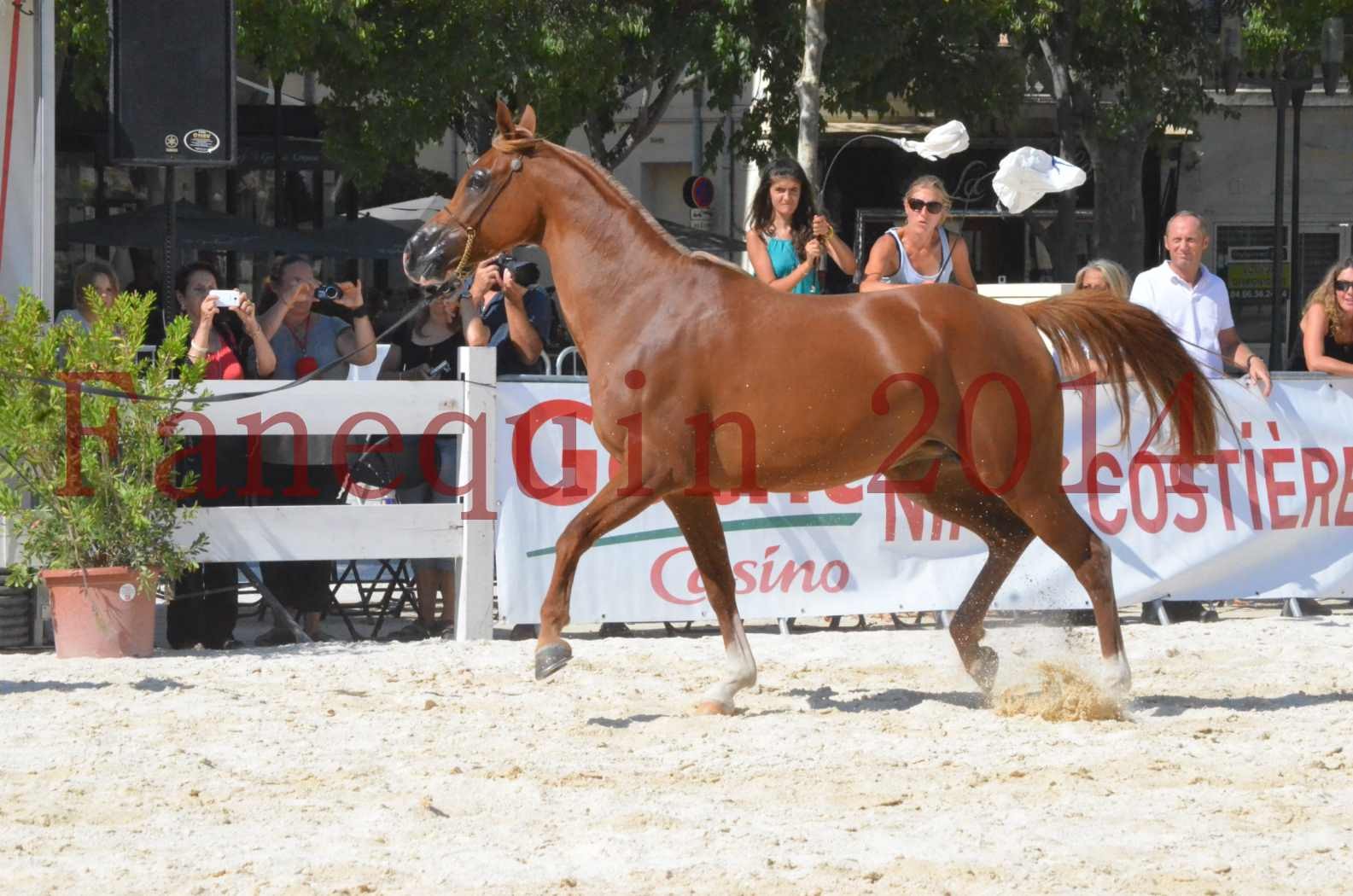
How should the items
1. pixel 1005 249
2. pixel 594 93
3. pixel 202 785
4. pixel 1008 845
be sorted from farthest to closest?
pixel 1005 249 < pixel 594 93 < pixel 202 785 < pixel 1008 845

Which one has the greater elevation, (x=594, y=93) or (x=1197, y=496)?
(x=594, y=93)

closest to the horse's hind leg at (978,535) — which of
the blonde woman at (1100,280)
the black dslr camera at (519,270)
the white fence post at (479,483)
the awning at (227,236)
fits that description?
the blonde woman at (1100,280)

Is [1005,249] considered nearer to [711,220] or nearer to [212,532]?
[711,220]

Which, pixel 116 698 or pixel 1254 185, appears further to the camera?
pixel 1254 185

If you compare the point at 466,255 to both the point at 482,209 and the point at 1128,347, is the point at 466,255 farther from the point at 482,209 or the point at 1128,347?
the point at 1128,347

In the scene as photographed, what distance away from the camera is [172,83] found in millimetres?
9133

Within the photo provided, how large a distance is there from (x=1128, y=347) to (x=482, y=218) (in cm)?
243

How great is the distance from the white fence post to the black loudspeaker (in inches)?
83.5

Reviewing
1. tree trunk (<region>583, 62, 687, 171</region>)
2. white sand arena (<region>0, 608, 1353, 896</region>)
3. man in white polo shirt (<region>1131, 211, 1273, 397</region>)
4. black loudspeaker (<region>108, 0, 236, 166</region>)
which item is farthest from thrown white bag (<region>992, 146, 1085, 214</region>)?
tree trunk (<region>583, 62, 687, 171</region>)

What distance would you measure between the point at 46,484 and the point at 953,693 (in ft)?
12.2

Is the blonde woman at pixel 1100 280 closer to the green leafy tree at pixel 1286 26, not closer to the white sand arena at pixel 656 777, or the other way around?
the white sand arena at pixel 656 777

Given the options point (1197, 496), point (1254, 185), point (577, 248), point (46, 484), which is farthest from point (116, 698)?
point (1254, 185)

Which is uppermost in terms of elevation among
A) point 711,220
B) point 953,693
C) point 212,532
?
point 711,220

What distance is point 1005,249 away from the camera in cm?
2500
